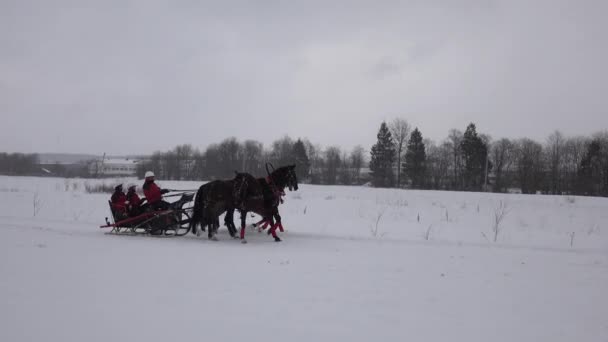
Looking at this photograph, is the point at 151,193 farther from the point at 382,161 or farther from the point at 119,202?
the point at 382,161

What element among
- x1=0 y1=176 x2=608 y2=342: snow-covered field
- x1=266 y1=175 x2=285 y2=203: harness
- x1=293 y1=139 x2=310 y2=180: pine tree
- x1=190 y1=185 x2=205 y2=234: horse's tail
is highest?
x1=293 y1=139 x2=310 y2=180: pine tree

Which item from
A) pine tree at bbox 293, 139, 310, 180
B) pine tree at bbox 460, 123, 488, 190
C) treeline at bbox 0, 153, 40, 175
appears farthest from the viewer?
treeline at bbox 0, 153, 40, 175

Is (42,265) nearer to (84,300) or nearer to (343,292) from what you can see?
(84,300)

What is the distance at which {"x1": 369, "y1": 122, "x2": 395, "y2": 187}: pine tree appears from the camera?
192ft

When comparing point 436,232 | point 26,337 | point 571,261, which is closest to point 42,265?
point 26,337

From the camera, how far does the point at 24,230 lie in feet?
30.7

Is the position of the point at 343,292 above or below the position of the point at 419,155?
below

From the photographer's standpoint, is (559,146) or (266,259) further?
(559,146)

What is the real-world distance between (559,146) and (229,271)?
234ft

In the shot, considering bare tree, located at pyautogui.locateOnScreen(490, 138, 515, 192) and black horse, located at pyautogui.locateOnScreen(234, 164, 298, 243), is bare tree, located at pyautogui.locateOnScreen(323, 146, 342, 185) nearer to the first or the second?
bare tree, located at pyautogui.locateOnScreen(490, 138, 515, 192)

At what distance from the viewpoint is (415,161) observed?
56.9 m

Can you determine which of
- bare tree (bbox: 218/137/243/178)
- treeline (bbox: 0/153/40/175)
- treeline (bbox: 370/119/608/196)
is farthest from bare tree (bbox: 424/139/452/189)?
treeline (bbox: 0/153/40/175)

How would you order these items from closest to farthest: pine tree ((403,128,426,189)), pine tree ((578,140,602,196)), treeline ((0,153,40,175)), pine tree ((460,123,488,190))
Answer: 1. pine tree ((578,140,602,196))
2. pine tree ((460,123,488,190))
3. pine tree ((403,128,426,189))
4. treeline ((0,153,40,175))

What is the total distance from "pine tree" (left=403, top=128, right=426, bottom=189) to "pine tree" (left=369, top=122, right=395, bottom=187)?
8.30ft
